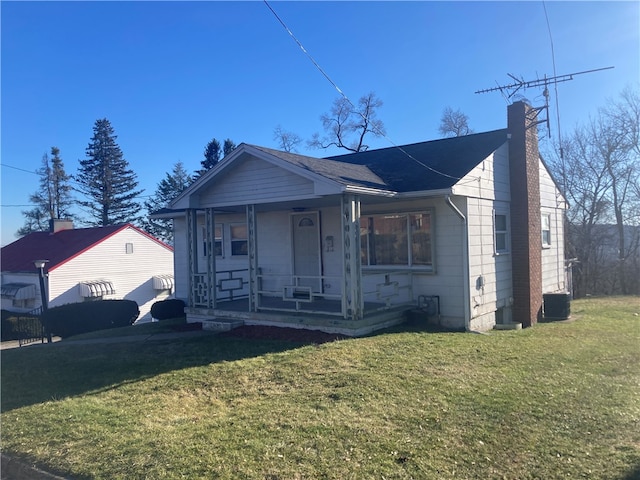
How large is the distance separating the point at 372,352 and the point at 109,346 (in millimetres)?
5548

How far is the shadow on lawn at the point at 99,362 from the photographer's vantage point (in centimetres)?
727

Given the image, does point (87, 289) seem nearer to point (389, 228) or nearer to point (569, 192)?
point (389, 228)

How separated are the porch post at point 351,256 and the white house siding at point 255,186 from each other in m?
0.89

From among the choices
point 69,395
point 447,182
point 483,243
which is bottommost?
point 69,395

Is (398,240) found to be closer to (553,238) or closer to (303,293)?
(303,293)

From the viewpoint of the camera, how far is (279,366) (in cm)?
781

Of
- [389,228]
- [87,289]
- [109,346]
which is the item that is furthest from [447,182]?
[87,289]

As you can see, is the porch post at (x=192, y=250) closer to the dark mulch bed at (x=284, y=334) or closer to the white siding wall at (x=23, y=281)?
the dark mulch bed at (x=284, y=334)

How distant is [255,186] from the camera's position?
11062mm

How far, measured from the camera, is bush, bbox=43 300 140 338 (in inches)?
731

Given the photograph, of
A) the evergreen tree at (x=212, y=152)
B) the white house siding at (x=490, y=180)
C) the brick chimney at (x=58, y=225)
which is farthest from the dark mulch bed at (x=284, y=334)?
the evergreen tree at (x=212, y=152)

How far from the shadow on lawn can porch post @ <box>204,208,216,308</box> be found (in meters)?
1.68

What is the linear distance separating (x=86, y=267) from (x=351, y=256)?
24.9m

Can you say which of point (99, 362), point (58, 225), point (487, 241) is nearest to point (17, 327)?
point (58, 225)
